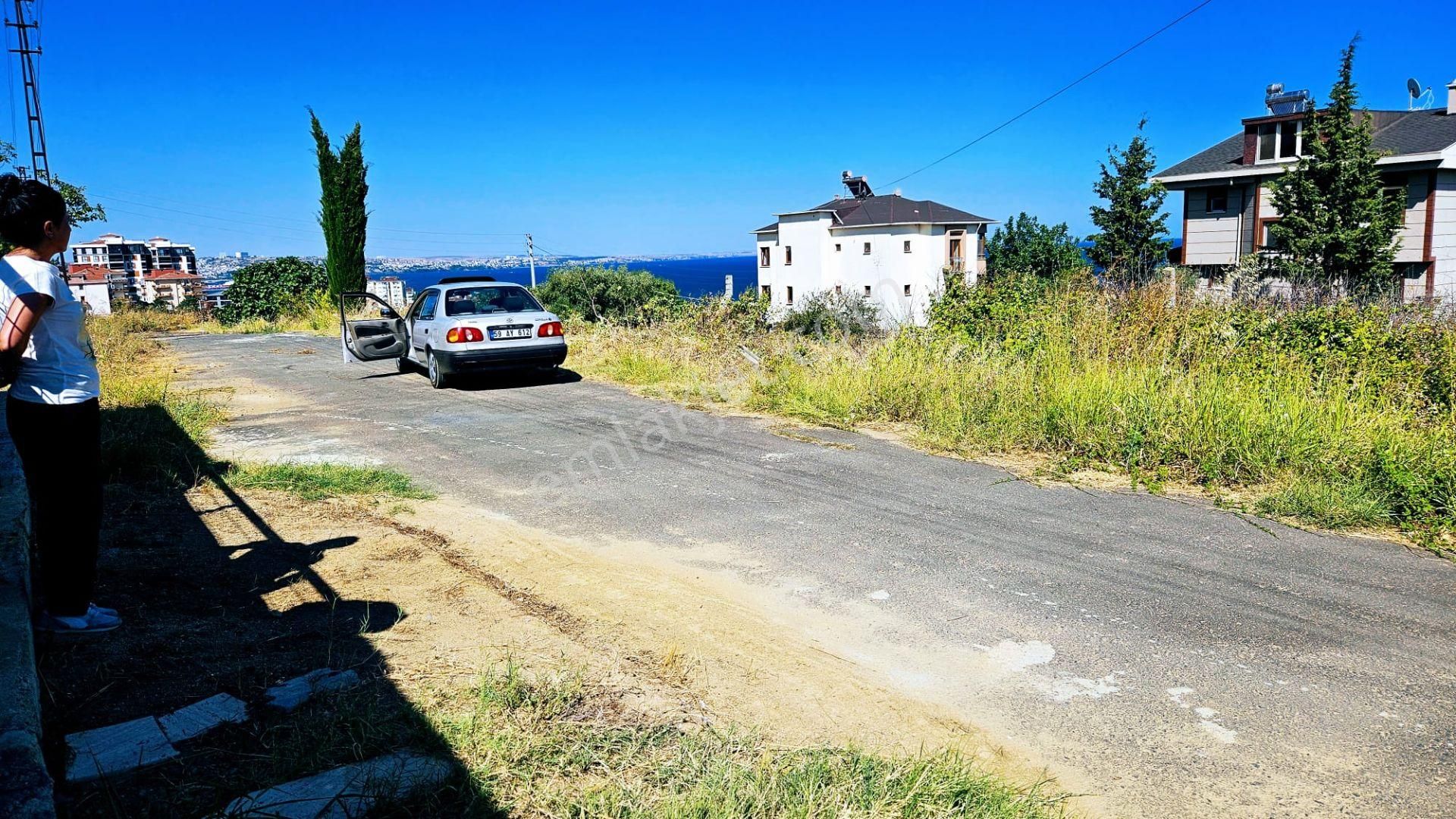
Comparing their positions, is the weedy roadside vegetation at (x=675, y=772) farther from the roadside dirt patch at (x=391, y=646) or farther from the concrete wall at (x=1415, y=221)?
the concrete wall at (x=1415, y=221)

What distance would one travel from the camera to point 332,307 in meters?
26.3

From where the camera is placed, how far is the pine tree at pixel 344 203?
2791 centimetres

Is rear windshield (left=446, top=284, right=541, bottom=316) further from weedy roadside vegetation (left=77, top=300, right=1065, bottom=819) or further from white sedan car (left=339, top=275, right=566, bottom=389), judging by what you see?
weedy roadside vegetation (left=77, top=300, right=1065, bottom=819)

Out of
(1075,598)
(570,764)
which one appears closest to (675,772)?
(570,764)

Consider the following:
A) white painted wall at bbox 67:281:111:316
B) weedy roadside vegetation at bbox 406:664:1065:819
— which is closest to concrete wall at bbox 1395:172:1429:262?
weedy roadside vegetation at bbox 406:664:1065:819

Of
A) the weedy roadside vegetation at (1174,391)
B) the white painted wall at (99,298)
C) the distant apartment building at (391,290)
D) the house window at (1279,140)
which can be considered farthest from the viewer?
the house window at (1279,140)

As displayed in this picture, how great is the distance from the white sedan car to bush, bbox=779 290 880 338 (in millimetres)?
4012

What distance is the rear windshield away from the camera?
1274cm

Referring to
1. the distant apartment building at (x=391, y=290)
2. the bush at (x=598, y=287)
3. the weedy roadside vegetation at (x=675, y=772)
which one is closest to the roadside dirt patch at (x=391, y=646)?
the weedy roadside vegetation at (x=675, y=772)

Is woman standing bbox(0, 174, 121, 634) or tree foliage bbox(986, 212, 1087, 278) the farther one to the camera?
tree foliage bbox(986, 212, 1087, 278)

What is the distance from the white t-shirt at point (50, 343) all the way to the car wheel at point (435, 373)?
28.8 ft

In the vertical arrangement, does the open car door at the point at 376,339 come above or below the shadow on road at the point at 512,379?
above

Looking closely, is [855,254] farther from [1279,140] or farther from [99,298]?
[99,298]

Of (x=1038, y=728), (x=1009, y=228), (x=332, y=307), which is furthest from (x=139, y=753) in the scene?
(x=1009, y=228)
